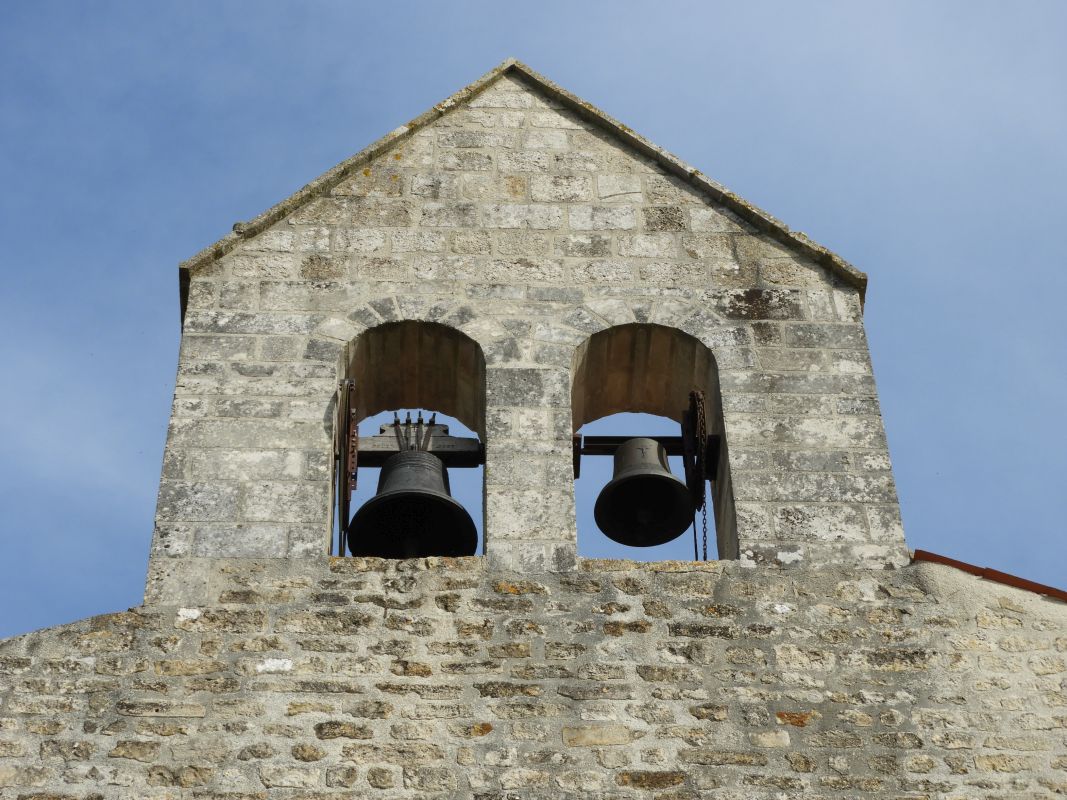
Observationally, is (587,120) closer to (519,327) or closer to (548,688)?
(519,327)

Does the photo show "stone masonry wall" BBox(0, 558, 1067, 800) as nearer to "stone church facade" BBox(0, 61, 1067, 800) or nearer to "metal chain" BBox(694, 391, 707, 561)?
"stone church facade" BBox(0, 61, 1067, 800)

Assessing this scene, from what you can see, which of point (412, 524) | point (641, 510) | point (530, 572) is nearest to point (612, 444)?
point (641, 510)

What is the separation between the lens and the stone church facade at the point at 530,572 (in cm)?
715

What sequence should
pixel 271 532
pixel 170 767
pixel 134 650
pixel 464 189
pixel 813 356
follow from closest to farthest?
pixel 170 767 → pixel 134 650 → pixel 271 532 → pixel 813 356 → pixel 464 189

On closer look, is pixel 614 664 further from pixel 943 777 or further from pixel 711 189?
pixel 711 189

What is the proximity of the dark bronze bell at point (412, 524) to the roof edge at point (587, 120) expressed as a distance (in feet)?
5.24

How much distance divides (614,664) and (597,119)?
3645mm

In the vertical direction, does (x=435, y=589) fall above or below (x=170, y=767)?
above

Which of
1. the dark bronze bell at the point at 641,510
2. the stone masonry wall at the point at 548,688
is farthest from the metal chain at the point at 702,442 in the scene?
the stone masonry wall at the point at 548,688

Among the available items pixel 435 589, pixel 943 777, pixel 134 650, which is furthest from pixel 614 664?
pixel 134 650

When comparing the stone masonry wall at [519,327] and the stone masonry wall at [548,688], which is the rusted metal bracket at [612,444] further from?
the stone masonry wall at [548,688]

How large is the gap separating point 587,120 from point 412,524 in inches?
108

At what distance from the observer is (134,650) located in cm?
748

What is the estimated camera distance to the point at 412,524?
8539 mm
